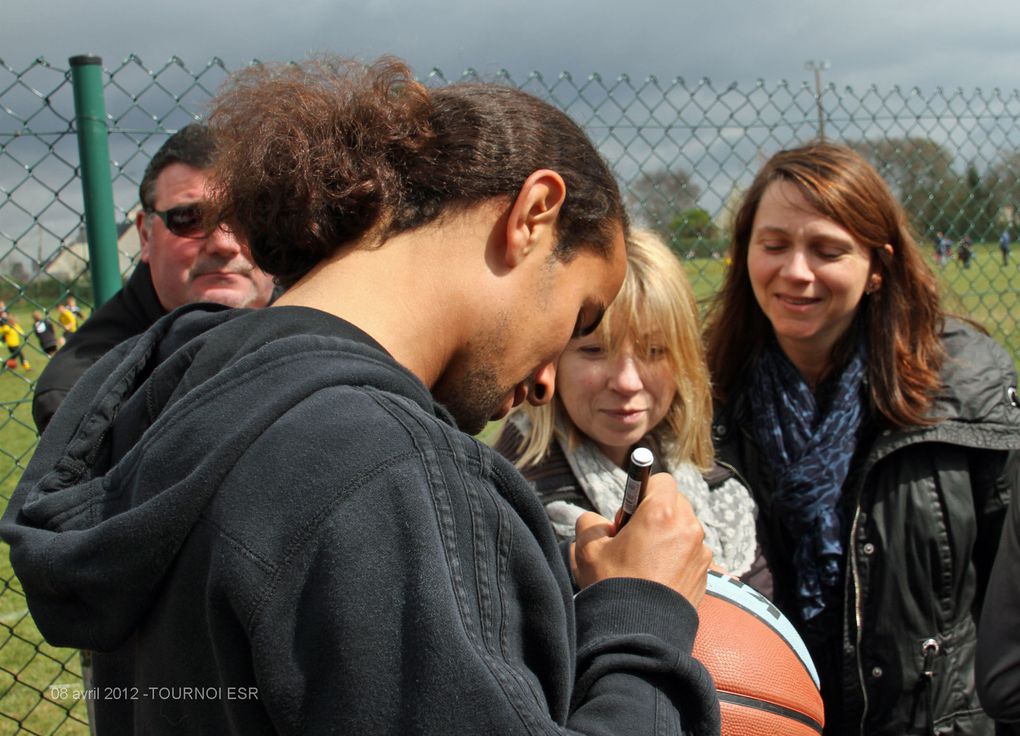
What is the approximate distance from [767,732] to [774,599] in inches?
41.9

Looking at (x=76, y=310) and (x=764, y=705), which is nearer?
(x=764, y=705)

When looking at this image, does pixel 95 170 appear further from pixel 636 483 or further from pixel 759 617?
pixel 759 617

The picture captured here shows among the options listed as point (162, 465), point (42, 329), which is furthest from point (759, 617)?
point (42, 329)

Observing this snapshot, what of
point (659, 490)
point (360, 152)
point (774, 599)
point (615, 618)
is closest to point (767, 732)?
point (659, 490)

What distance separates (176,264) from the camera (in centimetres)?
280

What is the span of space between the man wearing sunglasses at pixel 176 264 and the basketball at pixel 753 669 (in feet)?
5.66

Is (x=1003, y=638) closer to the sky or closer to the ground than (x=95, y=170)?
closer to the ground

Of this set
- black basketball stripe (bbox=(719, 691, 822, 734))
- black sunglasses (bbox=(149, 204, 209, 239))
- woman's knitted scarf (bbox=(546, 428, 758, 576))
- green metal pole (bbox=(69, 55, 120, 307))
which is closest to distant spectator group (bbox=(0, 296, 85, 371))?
green metal pole (bbox=(69, 55, 120, 307))

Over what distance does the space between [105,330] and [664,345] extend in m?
1.69

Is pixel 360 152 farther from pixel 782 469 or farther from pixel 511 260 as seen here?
pixel 782 469

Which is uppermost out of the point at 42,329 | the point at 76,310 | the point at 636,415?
the point at 636,415

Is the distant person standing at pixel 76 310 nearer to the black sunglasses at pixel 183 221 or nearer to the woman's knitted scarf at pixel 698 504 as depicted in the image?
the black sunglasses at pixel 183 221

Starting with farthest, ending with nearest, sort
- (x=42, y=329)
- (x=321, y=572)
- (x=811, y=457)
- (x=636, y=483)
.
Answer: (x=42, y=329) < (x=811, y=457) < (x=636, y=483) < (x=321, y=572)

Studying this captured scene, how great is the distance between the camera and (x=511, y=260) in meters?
1.30
